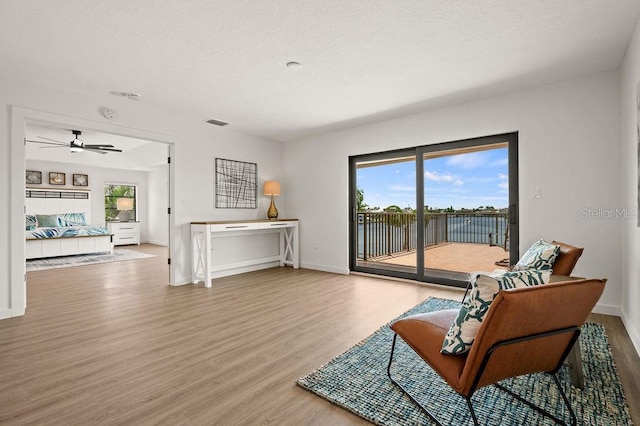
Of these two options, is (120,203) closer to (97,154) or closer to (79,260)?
(97,154)

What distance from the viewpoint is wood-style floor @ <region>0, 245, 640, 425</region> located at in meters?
1.70

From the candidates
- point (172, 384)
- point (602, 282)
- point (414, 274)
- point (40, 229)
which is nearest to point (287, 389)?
point (172, 384)

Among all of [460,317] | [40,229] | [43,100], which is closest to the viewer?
[460,317]

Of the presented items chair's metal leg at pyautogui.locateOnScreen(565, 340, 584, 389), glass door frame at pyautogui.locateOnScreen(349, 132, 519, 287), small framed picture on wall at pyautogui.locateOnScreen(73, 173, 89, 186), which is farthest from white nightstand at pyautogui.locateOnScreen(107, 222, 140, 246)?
chair's metal leg at pyautogui.locateOnScreen(565, 340, 584, 389)

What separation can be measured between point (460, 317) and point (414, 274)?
11.0ft

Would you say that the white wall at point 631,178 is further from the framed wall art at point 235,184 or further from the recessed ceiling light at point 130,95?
the framed wall art at point 235,184

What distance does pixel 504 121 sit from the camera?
3777 mm

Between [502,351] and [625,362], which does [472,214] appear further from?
[502,351]

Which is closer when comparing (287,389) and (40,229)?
(287,389)

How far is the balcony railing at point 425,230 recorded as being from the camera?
15.1 ft

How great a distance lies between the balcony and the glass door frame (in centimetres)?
29

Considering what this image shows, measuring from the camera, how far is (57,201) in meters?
8.50

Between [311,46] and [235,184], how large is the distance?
3291 millimetres

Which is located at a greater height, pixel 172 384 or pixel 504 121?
pixel 504 121
